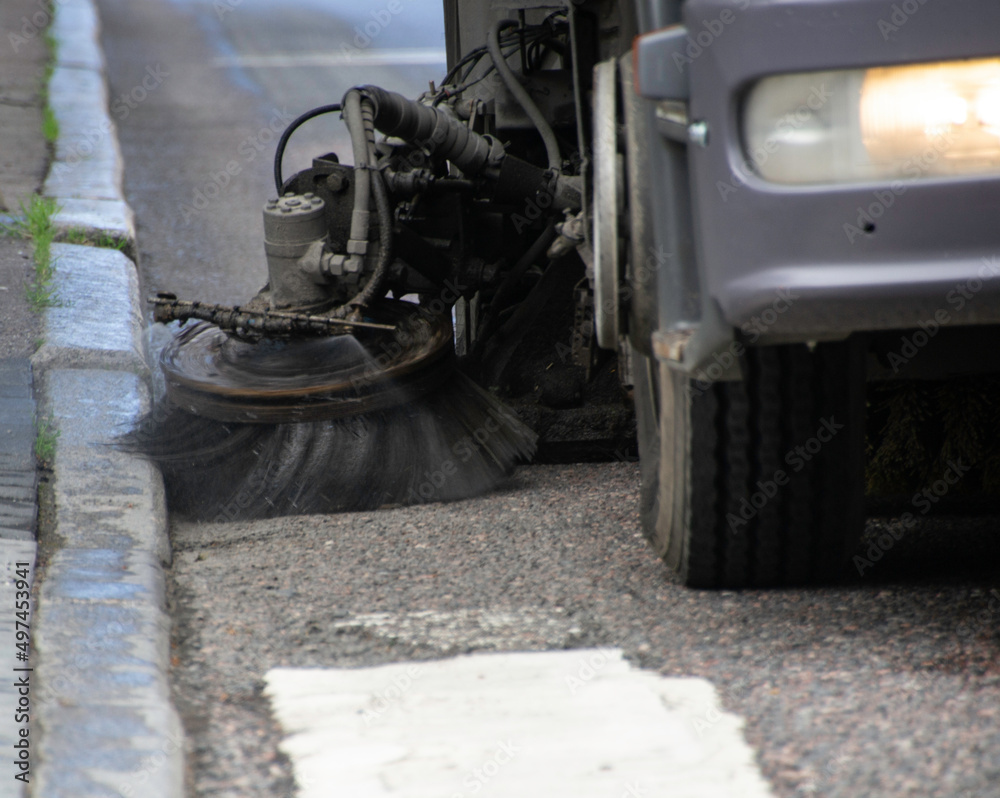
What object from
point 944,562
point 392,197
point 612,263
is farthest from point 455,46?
point 944,562

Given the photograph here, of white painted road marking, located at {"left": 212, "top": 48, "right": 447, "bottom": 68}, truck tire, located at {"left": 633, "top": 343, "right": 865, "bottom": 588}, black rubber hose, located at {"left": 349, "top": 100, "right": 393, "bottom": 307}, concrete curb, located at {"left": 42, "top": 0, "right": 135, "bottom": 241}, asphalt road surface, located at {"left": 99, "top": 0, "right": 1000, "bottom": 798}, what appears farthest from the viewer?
white painted road marking, located at {"left": 212, "top": 48, "right": 447, "bottom": 68}

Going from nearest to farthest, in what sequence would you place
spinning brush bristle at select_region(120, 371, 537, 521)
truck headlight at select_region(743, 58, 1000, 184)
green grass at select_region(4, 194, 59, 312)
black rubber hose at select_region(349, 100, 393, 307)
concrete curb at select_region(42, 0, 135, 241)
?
truck headlight at select_region(743, 58, 1000, 184) < spinning brush bristle at select_region(120, 371, 537, 521) < black rubber hose at select_region(349, 100, 393, 307) < green grass at select_region(4, 194, 59, 312) < concrete curb at select_region(42, 0, 135, 241)

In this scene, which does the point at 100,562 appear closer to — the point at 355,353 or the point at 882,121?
the point at 355,353

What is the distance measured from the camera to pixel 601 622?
7.29 ft

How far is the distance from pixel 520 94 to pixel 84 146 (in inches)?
164

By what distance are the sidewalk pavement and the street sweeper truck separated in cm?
29

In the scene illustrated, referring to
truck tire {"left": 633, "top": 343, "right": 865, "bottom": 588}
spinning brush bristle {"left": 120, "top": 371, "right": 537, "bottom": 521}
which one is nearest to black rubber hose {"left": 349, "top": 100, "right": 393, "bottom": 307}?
spinning brush bristle {"left": 120, "top": 371, "right": 537, "bottom": 521}

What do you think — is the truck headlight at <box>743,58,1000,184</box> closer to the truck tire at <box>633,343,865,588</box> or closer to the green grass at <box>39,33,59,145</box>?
the truck tire at <box>633,343,865,588</box>

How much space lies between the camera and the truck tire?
2.09 meters

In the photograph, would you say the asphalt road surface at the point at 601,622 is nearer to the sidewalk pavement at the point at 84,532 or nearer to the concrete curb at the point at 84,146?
the sidewalk pavement at the point at 84,532

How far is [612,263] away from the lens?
2119 millimetres

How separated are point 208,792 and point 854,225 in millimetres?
1226

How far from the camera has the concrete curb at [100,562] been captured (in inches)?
69.1

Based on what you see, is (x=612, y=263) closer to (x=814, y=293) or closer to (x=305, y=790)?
(x=814, y=293)
